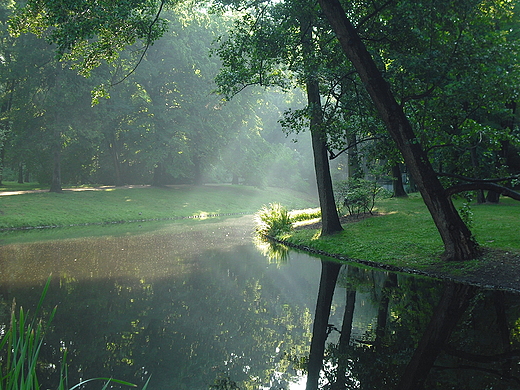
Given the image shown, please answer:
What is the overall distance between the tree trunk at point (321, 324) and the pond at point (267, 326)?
3cm

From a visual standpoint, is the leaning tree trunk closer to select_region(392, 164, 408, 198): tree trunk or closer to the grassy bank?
select_region(392, 164, 408, 198): tree trunk

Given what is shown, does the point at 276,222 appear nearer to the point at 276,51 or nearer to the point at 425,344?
the point at 276,51

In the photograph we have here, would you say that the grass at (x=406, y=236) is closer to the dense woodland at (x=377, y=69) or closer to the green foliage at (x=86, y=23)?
the dense woodland at (x=377, y=69)

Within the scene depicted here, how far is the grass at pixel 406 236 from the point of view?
41.6 ft

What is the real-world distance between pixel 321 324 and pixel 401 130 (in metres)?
5.62

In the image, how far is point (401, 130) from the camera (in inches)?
436

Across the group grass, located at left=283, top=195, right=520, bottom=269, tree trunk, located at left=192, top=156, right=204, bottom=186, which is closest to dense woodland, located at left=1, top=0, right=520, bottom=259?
grass, located at left=283, top=195, right=520, bottom=269

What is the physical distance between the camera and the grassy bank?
2809 centimetres

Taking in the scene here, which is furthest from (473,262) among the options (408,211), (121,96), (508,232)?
(121,96)

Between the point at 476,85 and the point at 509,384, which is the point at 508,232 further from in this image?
the point at 509,384

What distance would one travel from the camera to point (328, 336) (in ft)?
22.4

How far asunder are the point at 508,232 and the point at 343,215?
9467mm

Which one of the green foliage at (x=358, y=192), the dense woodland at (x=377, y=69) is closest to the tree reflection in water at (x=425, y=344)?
the dense woodland at (x=377, y=69)

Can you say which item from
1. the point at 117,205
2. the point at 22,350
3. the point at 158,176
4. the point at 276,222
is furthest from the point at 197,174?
the point at 22,350
